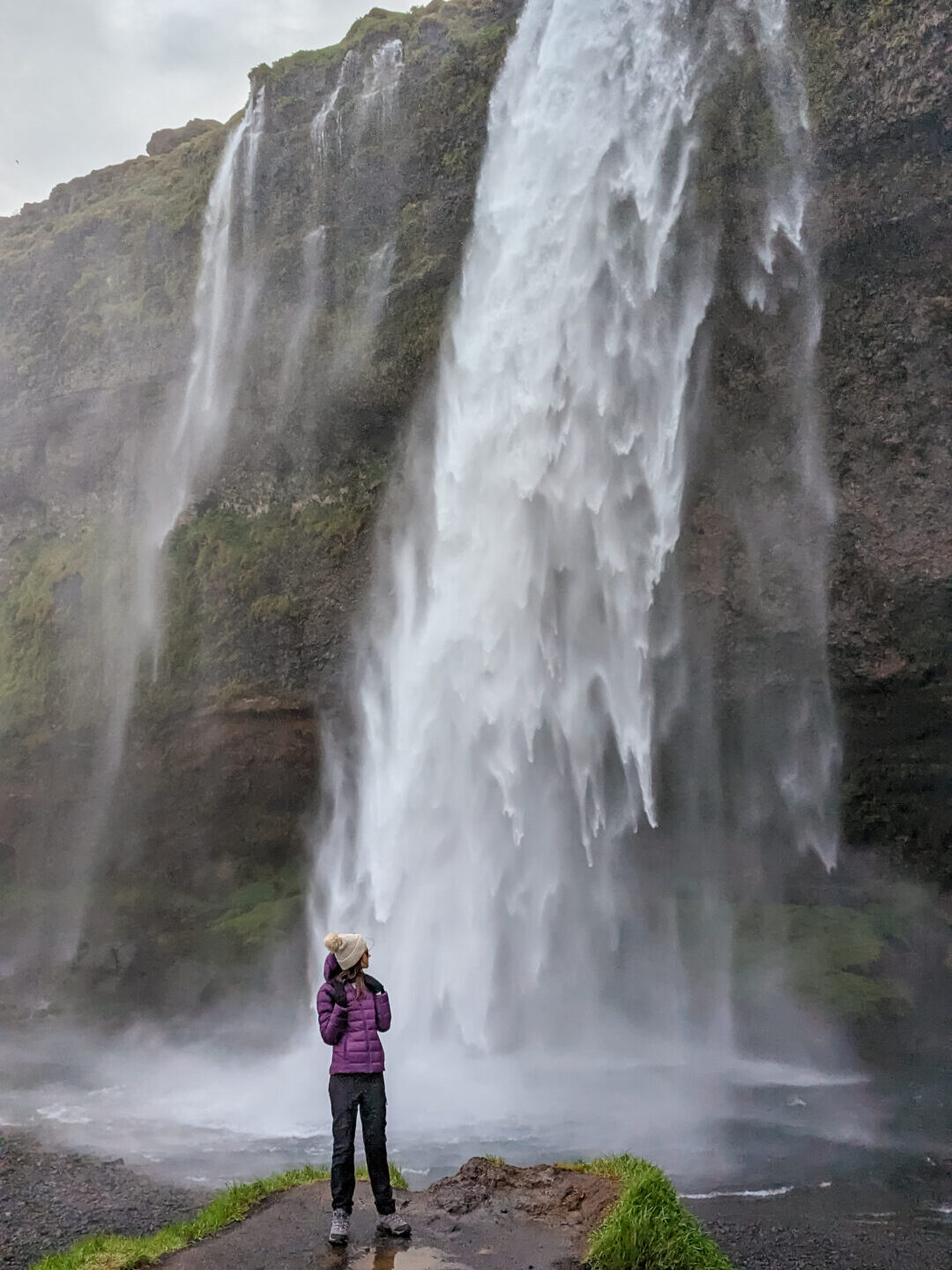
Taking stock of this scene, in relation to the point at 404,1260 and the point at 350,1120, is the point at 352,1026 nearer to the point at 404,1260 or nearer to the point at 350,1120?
the point at 350,1120

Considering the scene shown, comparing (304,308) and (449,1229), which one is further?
(304,308)

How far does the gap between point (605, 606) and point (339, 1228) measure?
13612 mm

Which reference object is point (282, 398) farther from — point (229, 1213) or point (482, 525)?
point (229, 1213)

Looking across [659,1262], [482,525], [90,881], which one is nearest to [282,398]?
[482,525]

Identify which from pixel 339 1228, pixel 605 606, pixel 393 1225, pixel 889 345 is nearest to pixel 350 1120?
pixel 339 1228

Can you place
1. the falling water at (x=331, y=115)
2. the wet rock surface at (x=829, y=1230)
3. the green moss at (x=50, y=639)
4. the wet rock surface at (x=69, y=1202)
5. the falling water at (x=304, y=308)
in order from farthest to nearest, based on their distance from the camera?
the green moss at (x=50, y=639), the falling water at (x=331, y=115), the falling water at (x=304, y=308), the wet rock surface at (x=69, y=1202), the wet rock surface at (x=829, y=1230)

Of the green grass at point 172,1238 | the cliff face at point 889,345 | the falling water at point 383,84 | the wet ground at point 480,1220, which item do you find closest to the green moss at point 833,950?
the cliff face at point 889,345

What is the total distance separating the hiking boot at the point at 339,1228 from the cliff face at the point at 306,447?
14579 mm

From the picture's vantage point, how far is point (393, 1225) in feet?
20.1

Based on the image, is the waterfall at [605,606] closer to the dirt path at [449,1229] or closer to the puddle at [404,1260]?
the dirt path at [449,1229]

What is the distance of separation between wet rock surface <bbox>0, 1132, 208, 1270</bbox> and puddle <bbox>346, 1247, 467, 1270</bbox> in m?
3.40

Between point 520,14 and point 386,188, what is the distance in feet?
13.4

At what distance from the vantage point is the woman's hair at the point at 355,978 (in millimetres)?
6066

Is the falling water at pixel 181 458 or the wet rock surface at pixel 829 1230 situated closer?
the wet rock surface at pixel 829 1230
